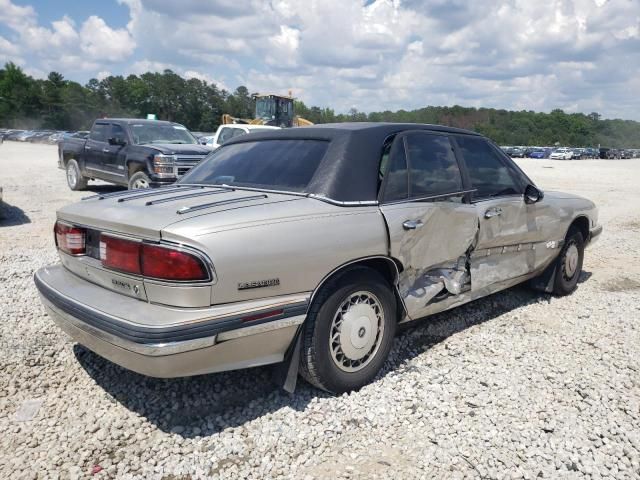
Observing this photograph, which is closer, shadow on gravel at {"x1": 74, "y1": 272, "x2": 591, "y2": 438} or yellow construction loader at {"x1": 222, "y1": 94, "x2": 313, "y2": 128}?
shadow on gravel at {"x1": 74, "y1": 272, "x2": 591, "y2": 438}

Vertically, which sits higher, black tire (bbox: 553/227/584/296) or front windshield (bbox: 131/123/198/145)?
front windshield (bbox: 131/123/198/145)

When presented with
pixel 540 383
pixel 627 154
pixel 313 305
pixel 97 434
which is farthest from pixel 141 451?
pixel 627 154

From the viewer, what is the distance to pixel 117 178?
37.1 feet

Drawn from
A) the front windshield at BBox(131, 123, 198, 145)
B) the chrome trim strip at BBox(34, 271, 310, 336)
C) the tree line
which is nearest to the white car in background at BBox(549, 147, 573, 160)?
the tree line

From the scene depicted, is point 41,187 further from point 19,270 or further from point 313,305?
point 313,305

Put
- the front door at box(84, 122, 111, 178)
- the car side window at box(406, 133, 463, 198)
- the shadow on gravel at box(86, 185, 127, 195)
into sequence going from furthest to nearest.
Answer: the shadow on gravel at box(86, 185, 127, 195)
the front door at box(84, 122, 111, 178)
the car side window at box(406, 133, 463, 198)

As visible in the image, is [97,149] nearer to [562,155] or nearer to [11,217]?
[11,217]

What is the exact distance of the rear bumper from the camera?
8.30 feet

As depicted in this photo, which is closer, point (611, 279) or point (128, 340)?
point (128, 340)

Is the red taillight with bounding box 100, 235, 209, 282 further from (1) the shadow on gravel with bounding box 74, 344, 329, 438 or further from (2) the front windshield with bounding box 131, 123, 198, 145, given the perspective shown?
(2) the front windshield with bounding box 131, 123, 198, 145

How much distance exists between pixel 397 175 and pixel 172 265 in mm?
1692

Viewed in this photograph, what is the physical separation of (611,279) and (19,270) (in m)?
6.69

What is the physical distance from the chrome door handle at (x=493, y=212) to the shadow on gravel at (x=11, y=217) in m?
7.74

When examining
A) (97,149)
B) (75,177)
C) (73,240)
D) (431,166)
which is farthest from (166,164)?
(431,166)
